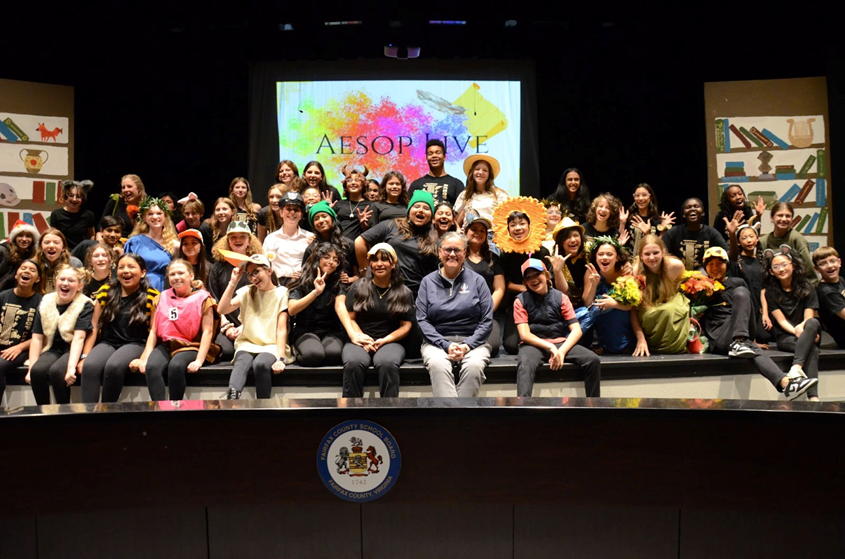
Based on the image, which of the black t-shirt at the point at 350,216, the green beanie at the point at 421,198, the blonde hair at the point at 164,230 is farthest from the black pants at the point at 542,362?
the blonde hair at the point at 164,230

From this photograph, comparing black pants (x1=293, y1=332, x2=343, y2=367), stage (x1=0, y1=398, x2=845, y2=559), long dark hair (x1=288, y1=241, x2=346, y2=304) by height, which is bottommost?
stage (x1=0, y1=398, x2=845, y2=559)

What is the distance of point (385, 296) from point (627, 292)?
165cm

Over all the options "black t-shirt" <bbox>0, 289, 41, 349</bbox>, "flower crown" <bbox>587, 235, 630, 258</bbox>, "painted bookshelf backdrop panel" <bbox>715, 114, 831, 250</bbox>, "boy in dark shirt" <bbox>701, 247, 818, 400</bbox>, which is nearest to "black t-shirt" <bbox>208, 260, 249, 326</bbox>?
"black t-shirt" <bbox>0, 289, 41, 349</bbox>

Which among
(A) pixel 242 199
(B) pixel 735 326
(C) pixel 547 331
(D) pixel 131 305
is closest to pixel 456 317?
(C) pixel 547 331

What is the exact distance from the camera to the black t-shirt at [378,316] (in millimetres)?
4914

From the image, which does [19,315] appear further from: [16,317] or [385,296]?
[385,296]

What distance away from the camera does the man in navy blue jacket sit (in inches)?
183

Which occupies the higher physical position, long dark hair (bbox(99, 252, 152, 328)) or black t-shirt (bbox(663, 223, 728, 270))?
black t-shirt (bbox(663, 223, 728, 270))

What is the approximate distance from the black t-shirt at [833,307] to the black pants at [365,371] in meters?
3.30

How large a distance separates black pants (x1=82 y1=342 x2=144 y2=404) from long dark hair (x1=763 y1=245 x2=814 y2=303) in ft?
14.9

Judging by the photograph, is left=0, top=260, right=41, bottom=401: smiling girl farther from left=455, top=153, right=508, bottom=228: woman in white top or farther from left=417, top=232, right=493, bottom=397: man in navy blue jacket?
left=455, top=153, right=508, bottom=228: woman in white top

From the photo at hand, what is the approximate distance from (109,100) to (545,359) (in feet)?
22.2

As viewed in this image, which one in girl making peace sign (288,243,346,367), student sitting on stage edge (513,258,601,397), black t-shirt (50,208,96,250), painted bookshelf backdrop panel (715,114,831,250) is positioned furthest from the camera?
painted bookshelf backdrop panel (715,114,831,250)

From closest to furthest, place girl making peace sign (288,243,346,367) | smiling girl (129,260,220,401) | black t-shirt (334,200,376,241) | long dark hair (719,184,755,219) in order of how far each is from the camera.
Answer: smiling girl (129,260,220,401) → girl making peace sign (288,243,346,367) → black t-shirt (334,200,376,241) → long dark hair (719,184,755,219)
